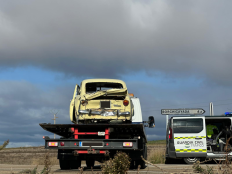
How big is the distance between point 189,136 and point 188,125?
0.50 m

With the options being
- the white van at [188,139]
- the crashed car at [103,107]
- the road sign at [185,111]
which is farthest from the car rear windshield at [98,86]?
the road sign at [185,111]

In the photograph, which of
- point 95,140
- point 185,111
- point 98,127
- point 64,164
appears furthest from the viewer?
point 185,111

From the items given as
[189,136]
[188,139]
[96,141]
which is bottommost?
[188,139]

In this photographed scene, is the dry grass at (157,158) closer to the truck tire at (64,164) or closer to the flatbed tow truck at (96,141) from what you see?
the truck tire at (64,164)

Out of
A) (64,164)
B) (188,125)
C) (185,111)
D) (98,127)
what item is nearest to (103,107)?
(98,127)

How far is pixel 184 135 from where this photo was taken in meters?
15.6

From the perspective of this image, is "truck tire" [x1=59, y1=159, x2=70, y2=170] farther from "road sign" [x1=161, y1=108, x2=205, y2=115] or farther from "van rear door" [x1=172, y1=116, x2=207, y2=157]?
"road sign" [x1=161, y1=108, x2=205, y2=115]

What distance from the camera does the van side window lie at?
51.2ft

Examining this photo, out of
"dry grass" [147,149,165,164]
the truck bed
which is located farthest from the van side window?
the truck bed

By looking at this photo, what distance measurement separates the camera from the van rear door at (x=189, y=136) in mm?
15459

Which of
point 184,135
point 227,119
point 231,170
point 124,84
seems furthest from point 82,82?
point 231,170

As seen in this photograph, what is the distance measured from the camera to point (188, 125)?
51.5ft

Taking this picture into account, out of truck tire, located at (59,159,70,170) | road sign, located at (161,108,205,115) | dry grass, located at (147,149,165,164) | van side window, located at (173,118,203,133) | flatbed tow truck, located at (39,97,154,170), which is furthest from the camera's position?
dry grass, located at (147,149,165,164)

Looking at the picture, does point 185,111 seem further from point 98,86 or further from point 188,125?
A: point 98,86
